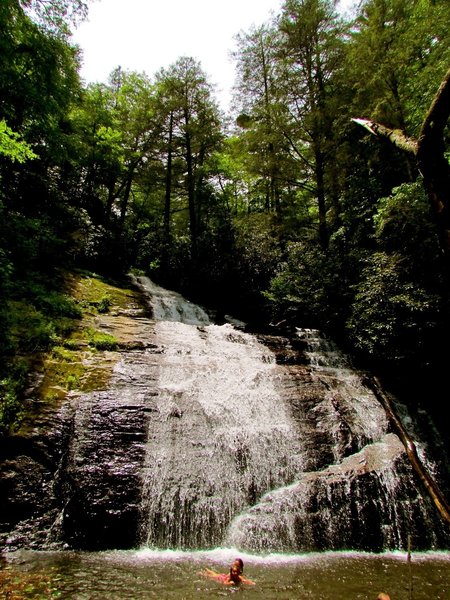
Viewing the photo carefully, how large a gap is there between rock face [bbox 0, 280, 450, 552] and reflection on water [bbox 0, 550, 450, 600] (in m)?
0.36

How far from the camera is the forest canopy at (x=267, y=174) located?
30.0 ft

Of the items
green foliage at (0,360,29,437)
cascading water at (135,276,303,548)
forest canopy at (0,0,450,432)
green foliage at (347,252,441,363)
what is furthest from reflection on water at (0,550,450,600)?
green foliage at (347,252,441,363)

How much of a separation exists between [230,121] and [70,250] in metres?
13.1

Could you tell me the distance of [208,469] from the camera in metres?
6.41

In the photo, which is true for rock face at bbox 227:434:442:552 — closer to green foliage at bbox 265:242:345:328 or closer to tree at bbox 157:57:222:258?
green foliage at bbox 265:242:345:328

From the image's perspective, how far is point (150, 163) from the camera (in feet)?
75.3

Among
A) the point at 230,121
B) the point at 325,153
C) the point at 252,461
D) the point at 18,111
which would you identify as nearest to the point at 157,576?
the point at 252,461

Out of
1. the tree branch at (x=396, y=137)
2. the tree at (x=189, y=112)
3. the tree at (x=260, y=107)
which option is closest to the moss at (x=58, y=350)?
the tree branch at (x=396, y=137)

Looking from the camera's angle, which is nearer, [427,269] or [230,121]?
[427,269]

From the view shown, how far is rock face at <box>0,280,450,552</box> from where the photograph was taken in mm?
5504

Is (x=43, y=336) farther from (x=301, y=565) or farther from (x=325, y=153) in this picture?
(x=325, y=153)

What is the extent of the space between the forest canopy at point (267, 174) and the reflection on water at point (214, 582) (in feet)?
10.1

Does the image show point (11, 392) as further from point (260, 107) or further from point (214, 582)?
point (260, 107)

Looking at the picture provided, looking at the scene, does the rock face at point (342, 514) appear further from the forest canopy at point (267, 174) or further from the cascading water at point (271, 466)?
the forest canopy at point (267, 174)
